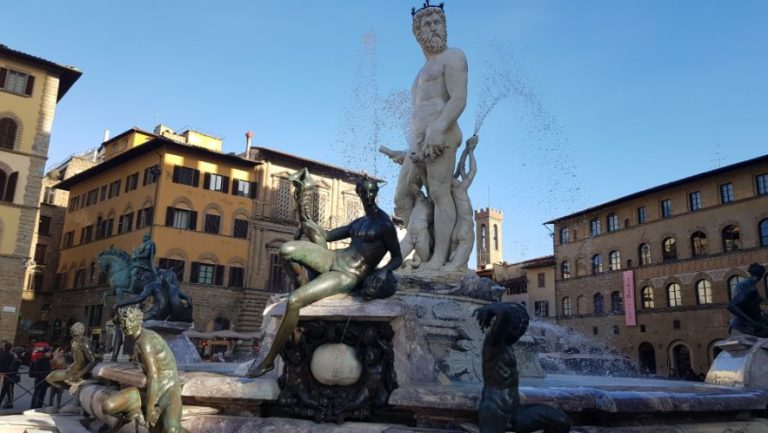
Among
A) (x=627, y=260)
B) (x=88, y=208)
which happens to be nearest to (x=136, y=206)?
(x=88, y=208)

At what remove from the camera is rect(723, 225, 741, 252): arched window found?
134 feet

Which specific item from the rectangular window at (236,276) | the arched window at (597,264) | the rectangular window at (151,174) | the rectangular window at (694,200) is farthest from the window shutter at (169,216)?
the rectangular window at (694,200)

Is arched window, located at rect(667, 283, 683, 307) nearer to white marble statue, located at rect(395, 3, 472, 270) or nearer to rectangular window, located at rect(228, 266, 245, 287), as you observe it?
rectangular window, located at rect(228, 266, 245, 287)

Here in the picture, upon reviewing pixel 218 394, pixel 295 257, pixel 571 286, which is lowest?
pixel 218 394

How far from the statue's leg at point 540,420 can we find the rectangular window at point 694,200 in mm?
45787

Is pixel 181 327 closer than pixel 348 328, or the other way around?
pixel 348 328

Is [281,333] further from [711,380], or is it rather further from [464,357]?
→ [711,380]

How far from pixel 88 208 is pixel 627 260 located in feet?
148

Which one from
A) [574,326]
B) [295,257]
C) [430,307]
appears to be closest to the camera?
[295,257]

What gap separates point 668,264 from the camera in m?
45.2

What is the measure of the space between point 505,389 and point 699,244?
151 feet

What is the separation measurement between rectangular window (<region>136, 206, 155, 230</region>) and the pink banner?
36.6m

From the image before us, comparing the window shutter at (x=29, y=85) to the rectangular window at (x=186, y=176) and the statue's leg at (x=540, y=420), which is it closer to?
the rectangular window at (x=186, y=176)

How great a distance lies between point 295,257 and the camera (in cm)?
480
